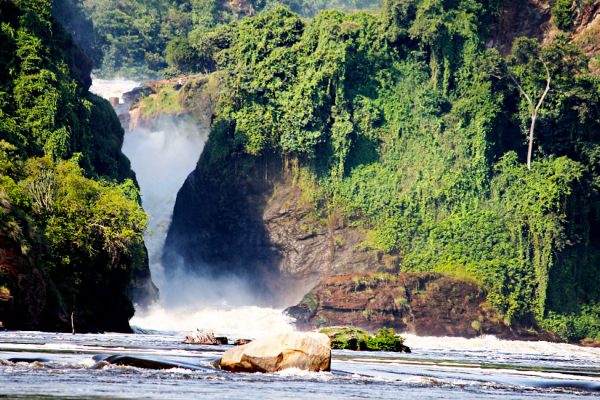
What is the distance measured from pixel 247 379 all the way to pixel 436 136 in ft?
243

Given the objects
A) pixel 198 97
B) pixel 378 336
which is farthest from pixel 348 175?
pixel 378 336

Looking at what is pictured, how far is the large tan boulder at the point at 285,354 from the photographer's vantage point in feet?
110

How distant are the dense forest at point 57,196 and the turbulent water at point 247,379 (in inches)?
484

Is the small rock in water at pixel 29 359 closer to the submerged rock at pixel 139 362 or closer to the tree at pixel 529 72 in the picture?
the submerged rock at pixel 139 362

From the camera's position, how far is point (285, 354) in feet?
110

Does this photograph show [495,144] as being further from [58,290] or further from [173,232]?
[58,290]

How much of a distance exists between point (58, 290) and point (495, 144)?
50308 mm

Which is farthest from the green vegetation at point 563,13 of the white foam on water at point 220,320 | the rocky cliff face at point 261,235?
the white foam on water at point 220,320

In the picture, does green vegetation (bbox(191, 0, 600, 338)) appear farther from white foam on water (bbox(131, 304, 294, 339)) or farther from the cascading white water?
the cascading white water

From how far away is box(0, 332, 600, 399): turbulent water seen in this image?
2803 cm

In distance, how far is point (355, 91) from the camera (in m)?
105

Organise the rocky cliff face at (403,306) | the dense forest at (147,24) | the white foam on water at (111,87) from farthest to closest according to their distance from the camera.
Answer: the dense forest at (147,24)
the white foam on water at (111,87)
the rocky cliff face at (403,306)

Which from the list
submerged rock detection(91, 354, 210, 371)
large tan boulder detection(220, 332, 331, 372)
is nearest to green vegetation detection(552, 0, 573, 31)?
large tan boulder detection(220, 332, 331, 372)

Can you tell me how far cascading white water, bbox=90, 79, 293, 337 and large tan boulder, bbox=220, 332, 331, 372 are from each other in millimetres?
49821
